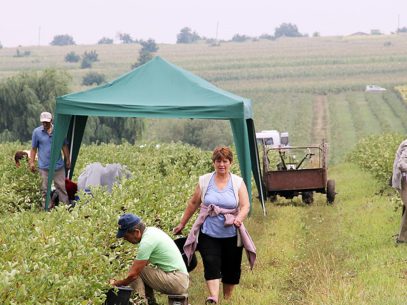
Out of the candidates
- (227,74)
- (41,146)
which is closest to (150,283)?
(41,146)

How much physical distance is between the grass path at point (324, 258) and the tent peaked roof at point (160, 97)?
7.07 feet

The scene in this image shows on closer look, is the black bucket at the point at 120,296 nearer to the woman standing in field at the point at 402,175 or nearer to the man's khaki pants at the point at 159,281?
the man's khaki pants at the point at 159,281

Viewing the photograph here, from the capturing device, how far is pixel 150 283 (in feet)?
32.4

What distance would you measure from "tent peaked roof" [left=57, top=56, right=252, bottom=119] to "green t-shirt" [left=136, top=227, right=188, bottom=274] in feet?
26.0

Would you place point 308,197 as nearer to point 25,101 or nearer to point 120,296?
point 120,296

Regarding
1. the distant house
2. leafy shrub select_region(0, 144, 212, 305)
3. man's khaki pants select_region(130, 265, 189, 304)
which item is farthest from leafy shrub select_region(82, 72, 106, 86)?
man's khaki pants select_region(130, 265, 189, 304)

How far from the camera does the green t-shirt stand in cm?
942

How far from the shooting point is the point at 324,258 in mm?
13125

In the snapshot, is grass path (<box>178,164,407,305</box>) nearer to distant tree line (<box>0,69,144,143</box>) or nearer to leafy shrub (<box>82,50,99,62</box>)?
distant tree line (<box>0,69,144,143</box>)

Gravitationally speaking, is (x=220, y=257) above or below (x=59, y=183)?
above

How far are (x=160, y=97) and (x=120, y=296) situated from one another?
9655mm

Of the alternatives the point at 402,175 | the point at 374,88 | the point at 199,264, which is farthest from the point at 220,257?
the point at 374,88

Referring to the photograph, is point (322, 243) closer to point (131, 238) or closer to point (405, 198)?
point (405, 198)

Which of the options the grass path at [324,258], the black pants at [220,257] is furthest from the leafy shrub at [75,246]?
the grass path at [324,258]
